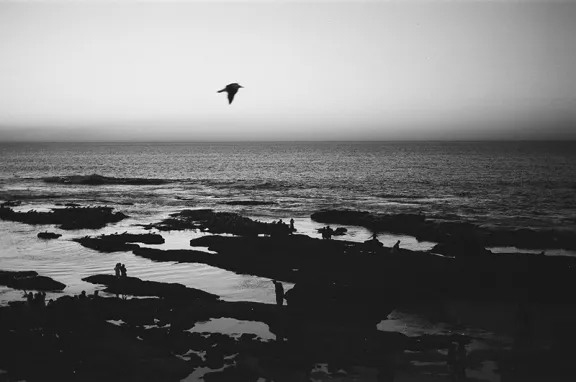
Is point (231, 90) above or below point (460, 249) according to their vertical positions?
above

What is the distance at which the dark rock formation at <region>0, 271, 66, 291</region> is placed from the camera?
22844 millimetres

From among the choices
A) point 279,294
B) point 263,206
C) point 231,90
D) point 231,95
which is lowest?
point 263,206

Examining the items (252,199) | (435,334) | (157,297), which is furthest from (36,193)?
(435,334)

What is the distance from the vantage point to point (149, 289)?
73.8ft

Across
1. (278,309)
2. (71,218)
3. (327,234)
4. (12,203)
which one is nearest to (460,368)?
(278,309)

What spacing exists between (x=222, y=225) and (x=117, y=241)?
26.9ft

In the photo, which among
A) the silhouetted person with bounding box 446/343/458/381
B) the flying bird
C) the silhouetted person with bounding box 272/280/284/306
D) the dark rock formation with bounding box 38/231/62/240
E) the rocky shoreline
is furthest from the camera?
the dark rock formation with bounding box 38/231/62/240

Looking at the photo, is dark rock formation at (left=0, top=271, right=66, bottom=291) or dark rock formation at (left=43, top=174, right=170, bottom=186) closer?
dark rock formation at (left=0, top=271, right=66, bottom=291)

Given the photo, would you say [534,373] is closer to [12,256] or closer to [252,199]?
[12,256]

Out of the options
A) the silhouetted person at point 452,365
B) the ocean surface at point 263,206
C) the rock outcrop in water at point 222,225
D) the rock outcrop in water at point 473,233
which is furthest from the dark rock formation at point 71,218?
the silhouetted person at point 452,365

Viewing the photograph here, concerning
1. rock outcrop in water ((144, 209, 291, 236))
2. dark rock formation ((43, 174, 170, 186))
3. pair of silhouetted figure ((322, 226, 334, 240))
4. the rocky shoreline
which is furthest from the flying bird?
dark rock formation ((43, 174, 170, 186))

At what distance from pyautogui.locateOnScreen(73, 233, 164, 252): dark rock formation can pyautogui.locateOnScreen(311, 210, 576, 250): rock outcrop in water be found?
16.3 meters

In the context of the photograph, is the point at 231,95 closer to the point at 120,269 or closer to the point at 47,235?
the point at 120,269

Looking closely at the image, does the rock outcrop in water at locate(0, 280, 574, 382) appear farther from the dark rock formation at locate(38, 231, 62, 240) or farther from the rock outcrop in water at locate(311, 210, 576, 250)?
the dark rock formation at locate(38, 231, 62, 240)
